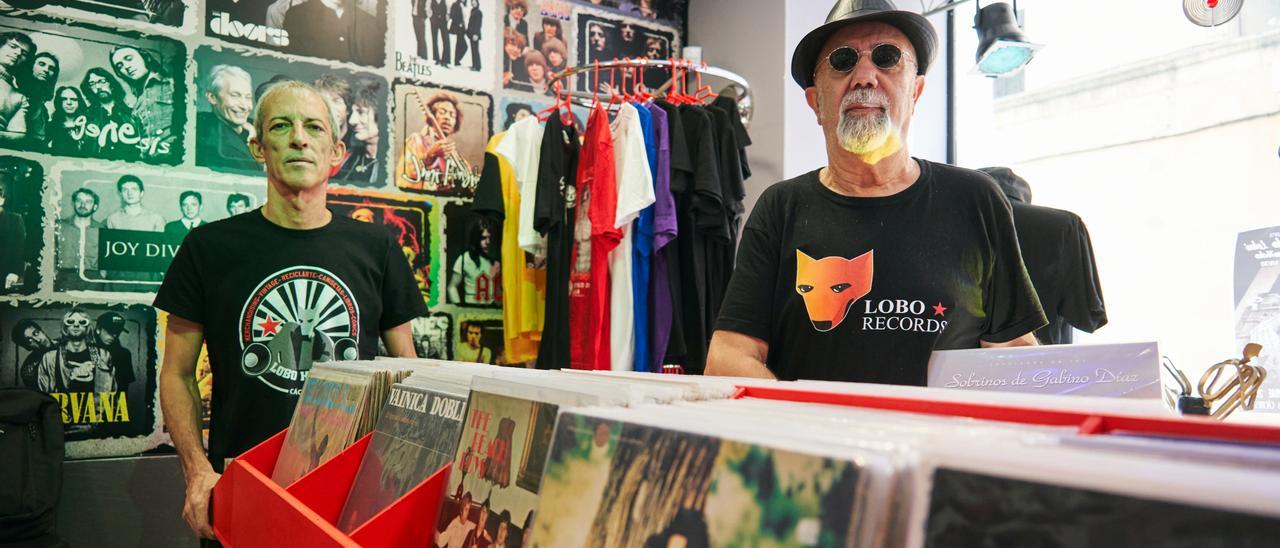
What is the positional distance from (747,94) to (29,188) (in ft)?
9.06

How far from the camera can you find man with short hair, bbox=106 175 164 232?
118 inches

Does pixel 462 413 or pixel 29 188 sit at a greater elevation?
pixel 29 188

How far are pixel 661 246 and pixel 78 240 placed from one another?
212 cm

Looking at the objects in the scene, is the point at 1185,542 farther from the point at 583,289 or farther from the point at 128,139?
the point at 128,139

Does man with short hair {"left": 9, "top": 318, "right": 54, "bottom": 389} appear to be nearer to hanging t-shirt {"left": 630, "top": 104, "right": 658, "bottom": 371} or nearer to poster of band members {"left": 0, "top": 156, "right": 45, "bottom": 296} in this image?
poster of band members {"left": 0, "top": 156, "right": 45, "bottom": 296}

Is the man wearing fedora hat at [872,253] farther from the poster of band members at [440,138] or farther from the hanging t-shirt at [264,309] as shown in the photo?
the poster of band members at [440,138]

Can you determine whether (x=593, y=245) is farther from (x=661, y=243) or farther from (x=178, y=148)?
(x=178, y=148)

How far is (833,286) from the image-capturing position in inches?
66.4

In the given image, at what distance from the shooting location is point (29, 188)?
2871mm

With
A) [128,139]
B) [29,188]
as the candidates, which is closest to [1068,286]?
[128,139]

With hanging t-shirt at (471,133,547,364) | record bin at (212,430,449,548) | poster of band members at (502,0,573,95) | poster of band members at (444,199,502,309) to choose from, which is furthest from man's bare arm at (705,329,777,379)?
poster of band members at (502,0,573,95)

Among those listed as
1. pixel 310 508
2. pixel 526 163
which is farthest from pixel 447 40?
pixel 310 508

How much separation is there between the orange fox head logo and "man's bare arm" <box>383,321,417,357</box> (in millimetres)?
1118

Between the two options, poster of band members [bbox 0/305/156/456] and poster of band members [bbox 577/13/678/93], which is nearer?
poster of band members [bbox 0/305/156/456]
